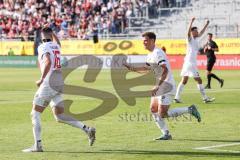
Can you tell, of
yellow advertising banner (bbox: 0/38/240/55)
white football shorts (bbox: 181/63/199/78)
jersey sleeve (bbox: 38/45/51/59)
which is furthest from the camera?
yellow advertising banner (bbox: 0/38/240/55)

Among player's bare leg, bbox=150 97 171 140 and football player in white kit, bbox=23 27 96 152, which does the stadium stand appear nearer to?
player's bare leg, bbox=150 97 171 140

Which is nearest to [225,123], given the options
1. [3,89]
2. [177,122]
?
[177,122]

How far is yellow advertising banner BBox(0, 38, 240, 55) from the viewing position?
44656mm

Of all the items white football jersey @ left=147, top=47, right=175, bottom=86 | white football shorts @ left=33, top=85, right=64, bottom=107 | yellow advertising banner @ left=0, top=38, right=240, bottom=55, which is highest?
white football jersey @ left=147, top=47, right=175, bottom=86

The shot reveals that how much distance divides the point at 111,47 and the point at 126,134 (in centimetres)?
3508

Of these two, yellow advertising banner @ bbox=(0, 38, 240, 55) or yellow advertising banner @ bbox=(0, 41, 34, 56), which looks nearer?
yellow advertising banner @ bbox=(0, 38, 240, 55)

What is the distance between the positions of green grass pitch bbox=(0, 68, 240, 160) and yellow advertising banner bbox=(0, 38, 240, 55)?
21.9 m

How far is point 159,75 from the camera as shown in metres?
13.8

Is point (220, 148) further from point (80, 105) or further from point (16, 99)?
point (16, 99)

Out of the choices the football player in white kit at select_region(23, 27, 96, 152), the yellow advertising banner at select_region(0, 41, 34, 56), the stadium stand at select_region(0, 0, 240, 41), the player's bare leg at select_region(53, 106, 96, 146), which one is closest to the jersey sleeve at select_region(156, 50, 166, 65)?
the player's bare leg at select_region(53, 106, 96, 146)

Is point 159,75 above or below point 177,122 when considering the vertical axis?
above

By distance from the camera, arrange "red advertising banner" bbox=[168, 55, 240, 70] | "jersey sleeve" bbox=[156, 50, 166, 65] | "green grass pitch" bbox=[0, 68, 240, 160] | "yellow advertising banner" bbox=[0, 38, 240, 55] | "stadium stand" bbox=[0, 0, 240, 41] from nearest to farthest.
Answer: "green grass pitch" bbox=[0, 68, 240, 160] < "jersey sleeve" bbox=[156, 50, 166, 65] < "red advertising banner" bbox=[168, 55, 240, 70] < "yellow advertising banner" bbox=[0, 38, 240, 55] < "stadium stand" bbox=[0, 0, 240, 41]

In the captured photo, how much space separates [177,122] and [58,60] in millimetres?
5352

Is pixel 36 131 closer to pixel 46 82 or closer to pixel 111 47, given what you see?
pixel 46 82
